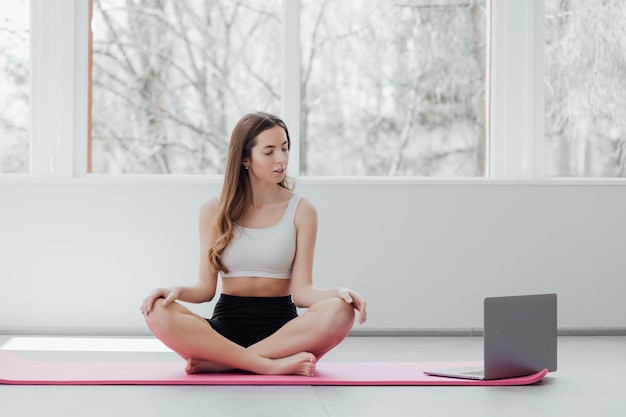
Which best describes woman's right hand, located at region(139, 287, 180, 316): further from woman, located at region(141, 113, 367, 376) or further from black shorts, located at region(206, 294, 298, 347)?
black shorts, located at region(206, 294, 298, 347)

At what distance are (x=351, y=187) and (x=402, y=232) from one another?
1.09 feet

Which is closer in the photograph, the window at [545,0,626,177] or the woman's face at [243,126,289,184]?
the woman's face at [243,126,289,184]

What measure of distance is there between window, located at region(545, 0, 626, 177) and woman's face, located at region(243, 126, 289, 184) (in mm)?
2180

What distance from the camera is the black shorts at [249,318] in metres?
3.27

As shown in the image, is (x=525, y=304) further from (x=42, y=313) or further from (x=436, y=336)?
(x=42, y=313)

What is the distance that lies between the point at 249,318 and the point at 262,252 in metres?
0.23

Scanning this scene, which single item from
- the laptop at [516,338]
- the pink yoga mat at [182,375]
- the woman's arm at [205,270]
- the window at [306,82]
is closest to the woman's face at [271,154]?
the woman's arm at [205,270]

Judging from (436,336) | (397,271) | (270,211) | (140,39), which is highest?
(140,39)

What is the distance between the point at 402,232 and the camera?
190 inches

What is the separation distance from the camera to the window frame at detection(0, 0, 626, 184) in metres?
4.80

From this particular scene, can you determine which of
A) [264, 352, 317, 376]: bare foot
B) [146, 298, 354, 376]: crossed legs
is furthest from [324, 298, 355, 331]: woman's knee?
[264, 352, 317, 376]: bare foot

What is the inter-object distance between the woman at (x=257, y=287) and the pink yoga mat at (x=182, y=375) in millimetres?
91

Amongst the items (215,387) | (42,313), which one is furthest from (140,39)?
(215,387)

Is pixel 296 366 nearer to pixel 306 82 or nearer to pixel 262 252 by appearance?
pixel 262 252
